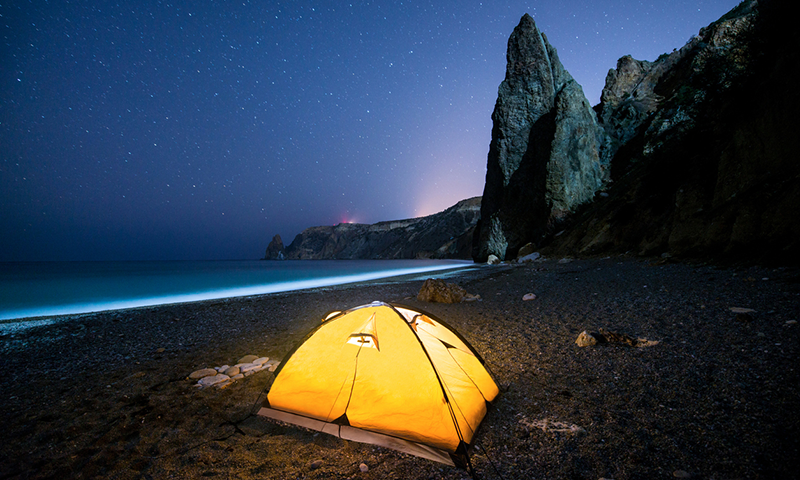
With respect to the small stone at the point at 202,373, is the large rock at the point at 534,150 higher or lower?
higher

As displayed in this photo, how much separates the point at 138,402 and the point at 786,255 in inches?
521

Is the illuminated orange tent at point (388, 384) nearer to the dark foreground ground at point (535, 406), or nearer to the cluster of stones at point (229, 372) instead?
the dark foreground ground at point (535, 406)

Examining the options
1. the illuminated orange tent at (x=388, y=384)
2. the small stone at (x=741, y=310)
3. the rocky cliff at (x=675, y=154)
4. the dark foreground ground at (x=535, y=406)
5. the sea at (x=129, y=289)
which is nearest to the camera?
the dark foreground ground at (x=535, y=406)

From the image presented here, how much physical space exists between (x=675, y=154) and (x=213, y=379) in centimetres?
2013

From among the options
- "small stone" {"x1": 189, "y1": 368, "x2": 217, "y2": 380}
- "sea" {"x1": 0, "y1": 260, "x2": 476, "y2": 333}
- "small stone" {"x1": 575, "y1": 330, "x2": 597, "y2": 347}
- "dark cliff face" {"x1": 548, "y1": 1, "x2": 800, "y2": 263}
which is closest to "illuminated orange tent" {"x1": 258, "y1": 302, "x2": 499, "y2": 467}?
"small stone" {"x1": 189, "y1": 368, "x2": 217, "y2": 380}

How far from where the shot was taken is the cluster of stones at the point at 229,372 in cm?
480

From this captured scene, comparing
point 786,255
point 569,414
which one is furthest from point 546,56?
point 569,414

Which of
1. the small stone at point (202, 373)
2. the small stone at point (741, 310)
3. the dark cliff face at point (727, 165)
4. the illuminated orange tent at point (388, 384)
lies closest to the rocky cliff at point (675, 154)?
the dark cliff face at point (727, 165)

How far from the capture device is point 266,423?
12.0 feet

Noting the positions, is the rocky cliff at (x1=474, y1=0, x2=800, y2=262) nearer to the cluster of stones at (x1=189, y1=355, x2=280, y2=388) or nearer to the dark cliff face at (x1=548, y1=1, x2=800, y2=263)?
the dark cliff face at (x1=548, y1=1, x2=800, y2=263)

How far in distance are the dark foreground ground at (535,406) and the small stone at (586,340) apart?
0.34 ft

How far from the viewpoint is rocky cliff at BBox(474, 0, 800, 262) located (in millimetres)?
8672

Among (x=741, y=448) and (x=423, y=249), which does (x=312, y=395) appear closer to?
(x=741, y=448)

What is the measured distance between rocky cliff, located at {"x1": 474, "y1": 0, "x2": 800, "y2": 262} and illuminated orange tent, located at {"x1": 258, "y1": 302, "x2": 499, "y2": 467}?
917 centimetres
